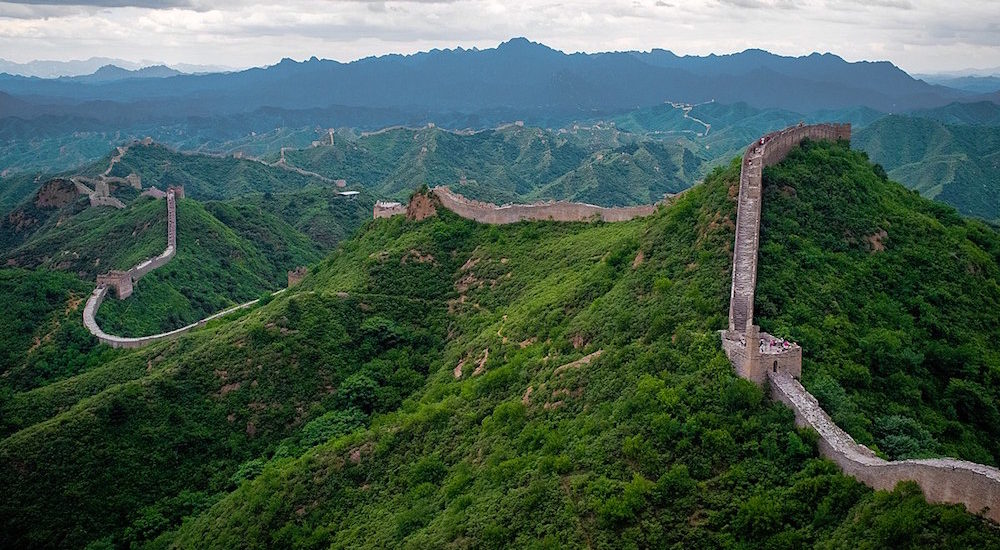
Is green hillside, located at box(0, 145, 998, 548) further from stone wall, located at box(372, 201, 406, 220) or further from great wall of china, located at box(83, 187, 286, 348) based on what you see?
great wall of china, located at box(83, 187, 286, 348)

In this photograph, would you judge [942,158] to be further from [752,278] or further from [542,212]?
[752,278]

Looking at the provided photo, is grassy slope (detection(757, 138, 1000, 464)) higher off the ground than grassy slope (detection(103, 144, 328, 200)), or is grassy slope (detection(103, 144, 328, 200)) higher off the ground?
grassy slope (detection(757, 138, 1000, 464))

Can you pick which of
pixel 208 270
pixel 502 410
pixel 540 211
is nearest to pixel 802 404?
pixel 502 410

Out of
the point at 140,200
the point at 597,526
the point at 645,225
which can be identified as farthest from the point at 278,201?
the point at 597,526

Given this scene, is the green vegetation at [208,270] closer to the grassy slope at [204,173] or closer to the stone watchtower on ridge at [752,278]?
the stone watchtower on ridge at [752,278]

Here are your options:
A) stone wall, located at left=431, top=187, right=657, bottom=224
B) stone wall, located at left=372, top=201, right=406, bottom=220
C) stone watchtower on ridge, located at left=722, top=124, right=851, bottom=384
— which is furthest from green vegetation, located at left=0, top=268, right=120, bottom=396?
stone watchtower on ridge, located at left=722, top=124, right=851, bottom=384

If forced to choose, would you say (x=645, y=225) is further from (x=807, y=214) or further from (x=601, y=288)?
(x=807, y=214)
